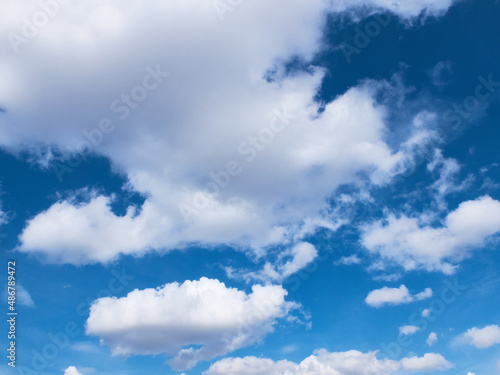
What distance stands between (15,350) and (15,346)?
0.87 m

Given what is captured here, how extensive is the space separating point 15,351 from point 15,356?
1.13m

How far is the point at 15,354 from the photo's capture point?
138 feet

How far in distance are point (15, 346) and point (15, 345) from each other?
1.27ft

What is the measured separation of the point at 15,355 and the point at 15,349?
1476 millimetres

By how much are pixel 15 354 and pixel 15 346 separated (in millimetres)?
1859

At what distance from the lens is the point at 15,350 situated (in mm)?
42062

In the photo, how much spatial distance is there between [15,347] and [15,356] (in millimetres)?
1976

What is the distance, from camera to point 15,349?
4209 cm

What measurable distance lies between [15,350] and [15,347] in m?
0.60

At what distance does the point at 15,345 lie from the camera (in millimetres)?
41969

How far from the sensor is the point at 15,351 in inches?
1658

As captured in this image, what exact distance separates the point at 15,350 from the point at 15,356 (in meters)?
1.41

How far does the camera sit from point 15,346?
4209 centimetres

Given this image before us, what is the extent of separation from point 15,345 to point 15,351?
1504mm
